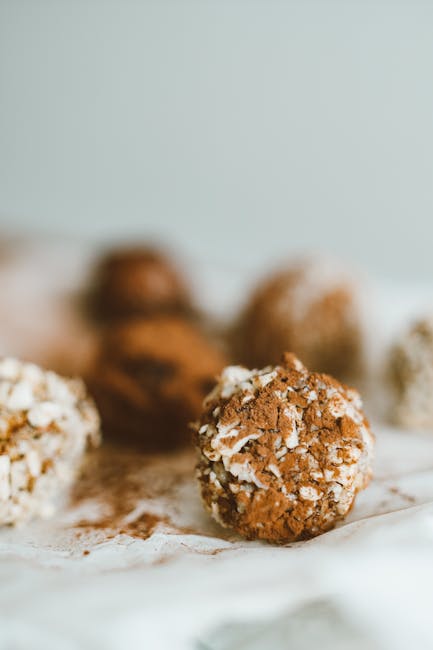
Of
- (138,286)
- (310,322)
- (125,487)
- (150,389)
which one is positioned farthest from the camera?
(138,286)

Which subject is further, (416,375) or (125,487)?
(416,375)

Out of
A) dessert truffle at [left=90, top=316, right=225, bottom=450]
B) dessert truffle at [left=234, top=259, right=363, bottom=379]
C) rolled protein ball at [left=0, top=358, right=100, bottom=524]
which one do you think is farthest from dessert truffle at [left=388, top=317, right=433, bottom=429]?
rolled protein ball at [left=0, top=358, right=100, bottom=524]

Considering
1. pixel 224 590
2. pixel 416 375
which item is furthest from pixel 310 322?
pixel 224 590

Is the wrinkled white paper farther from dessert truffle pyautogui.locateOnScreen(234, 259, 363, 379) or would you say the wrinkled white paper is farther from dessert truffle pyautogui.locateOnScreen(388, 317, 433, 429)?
dessert truffle pyautogui.locateOnScreen(234, 259, 363, 379)

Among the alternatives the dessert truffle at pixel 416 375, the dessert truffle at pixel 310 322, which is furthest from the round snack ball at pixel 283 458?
the dessert truffle at pixel 310 322

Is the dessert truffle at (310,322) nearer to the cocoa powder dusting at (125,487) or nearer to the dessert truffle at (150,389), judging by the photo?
the dessert truffle at (150,389)

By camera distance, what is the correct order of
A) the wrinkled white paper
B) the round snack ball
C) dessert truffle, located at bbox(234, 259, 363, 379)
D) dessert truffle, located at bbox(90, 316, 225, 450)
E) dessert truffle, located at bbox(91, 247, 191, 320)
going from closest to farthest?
the wrinkled white paper
the round snack ball
dessert truffle, located at bbox(90, 316, 225, 450)
dessert truffle, located at bbox(234, 259, 363, 379)
dessert truffle, located at bbox(91, 247, 191, 320)

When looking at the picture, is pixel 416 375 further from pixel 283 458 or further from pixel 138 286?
pixel 138 286

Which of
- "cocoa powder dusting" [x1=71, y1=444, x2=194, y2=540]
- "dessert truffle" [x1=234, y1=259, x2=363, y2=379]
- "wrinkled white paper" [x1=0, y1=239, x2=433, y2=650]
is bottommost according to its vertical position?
"cocoa powder dusting" [x1=71, y1=444, x2=194, y2=540]
